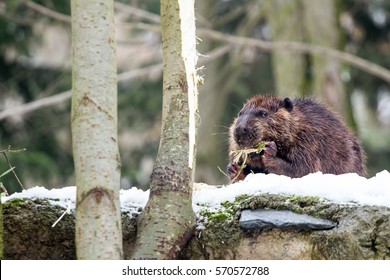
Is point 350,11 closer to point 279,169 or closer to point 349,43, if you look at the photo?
point 349,43

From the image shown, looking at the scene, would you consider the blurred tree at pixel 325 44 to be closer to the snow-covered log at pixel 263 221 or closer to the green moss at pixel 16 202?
the snow-covered log at pixel 263 221

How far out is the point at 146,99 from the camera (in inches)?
695

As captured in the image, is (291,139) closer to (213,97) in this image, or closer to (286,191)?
(286,191)

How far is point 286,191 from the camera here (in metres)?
5.17

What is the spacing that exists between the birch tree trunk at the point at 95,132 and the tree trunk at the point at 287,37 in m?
9.13

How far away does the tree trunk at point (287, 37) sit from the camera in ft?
44.7

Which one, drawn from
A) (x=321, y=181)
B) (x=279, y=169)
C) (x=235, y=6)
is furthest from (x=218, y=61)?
(x=321, y=181)

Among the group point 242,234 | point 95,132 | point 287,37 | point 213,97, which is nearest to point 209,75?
point 213,97

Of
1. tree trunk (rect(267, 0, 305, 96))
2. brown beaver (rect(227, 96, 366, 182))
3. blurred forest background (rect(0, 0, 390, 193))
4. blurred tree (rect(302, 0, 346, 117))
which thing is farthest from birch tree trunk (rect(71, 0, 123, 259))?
tree trunk (rect(267, 0, 305, 96))

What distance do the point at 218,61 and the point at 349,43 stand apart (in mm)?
2834

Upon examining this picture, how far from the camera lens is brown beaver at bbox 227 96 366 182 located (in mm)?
7027

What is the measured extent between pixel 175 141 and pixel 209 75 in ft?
39.3

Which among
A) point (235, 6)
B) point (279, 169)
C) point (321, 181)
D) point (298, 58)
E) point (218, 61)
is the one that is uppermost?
point (235, 6)

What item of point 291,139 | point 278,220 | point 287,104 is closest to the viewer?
point 278,220
